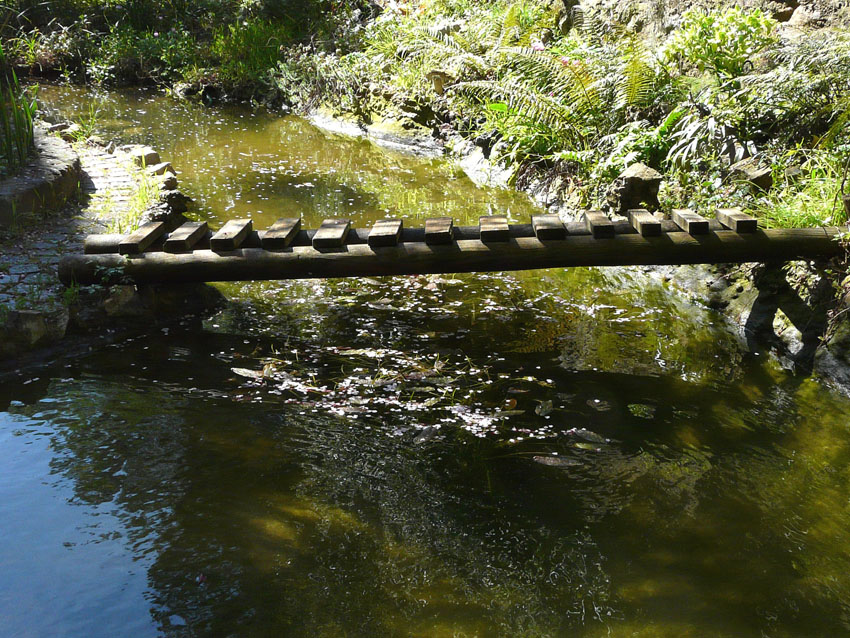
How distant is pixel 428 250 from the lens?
4477 millimetres

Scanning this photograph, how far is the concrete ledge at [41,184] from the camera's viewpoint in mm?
5484

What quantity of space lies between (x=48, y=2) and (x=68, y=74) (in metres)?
1.96

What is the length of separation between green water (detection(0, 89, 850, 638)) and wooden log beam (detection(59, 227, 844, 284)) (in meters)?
0.46

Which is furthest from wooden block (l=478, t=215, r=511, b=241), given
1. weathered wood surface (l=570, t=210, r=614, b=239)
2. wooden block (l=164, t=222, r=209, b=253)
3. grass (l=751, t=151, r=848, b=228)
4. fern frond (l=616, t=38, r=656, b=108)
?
fern frond (l=616, t=38, r=656, b=108)

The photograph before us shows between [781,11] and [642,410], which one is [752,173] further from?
[781,11]

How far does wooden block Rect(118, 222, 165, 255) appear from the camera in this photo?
4469 millimetres

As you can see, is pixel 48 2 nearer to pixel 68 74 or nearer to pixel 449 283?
pixel 68 74

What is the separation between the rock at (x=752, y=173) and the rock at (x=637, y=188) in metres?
0.60

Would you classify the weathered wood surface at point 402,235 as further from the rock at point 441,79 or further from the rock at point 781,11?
the rock at point 441,79

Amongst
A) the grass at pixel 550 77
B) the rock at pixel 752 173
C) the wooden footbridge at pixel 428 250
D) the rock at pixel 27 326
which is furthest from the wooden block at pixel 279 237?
the rock at pixel 752 173

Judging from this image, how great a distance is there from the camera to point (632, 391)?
4113 mm

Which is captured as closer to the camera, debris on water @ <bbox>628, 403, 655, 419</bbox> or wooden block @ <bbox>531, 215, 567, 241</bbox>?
debris on water @ <bbox>628, 403, 655, 419</bbox>

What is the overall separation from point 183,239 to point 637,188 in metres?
3.34

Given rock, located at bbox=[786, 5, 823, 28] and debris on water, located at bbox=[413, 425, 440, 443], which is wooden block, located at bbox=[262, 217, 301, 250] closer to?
debris on water, located at bbox=[413, 425, 440, 443]
